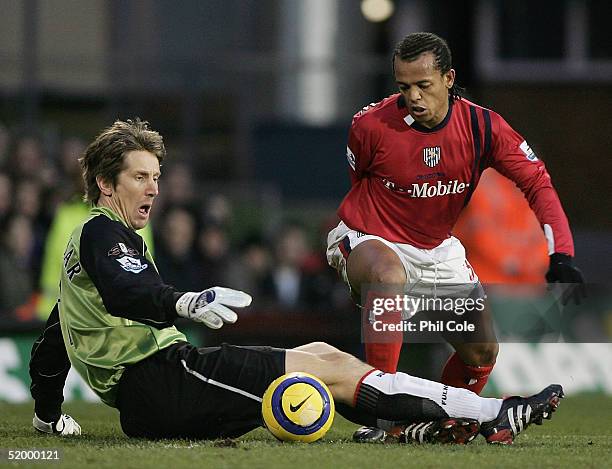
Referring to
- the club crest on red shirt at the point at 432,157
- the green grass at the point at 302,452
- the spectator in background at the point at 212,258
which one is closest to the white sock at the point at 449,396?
the green grass at the point at 302,452

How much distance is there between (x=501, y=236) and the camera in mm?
13359

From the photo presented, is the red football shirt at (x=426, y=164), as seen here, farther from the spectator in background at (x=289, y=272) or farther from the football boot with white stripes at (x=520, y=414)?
the spectator in background at (x=289, y=272)

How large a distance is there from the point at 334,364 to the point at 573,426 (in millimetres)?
2574

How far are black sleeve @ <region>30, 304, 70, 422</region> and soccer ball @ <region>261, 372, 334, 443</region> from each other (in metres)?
1.33

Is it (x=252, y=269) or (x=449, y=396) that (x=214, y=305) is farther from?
(x=252, y=269)

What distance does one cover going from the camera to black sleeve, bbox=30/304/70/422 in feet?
22.5

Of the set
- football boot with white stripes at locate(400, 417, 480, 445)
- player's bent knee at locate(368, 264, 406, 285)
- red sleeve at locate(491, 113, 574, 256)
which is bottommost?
football boot with white stripes at locate(400, 417, 480, 445)

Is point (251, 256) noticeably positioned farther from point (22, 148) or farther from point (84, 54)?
point (84, 54)

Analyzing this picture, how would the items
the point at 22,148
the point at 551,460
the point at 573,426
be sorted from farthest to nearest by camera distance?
the point at 22,148 < the point at 573,426 < the point at 551,460

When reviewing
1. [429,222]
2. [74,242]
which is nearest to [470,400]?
[429,222]

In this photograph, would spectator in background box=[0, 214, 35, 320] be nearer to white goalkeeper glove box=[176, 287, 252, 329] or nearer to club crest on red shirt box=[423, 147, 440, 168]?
club crest on red shirt box=[423, 147, 440, 168]

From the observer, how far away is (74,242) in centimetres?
624

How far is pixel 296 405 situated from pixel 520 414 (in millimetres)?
1036

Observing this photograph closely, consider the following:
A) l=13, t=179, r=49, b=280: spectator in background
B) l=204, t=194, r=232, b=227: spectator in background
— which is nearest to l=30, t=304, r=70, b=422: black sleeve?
l=13, t=179, r=49, b=280: spectator in background
